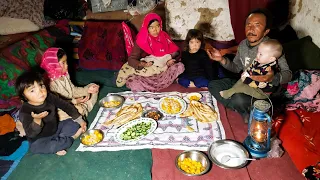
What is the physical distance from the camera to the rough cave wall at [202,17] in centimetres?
463

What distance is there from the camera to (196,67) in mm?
3422

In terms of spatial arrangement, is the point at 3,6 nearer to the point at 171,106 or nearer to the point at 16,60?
the point at 16,60

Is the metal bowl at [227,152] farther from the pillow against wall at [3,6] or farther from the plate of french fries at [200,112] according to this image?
the pillow against wall at [3,6]

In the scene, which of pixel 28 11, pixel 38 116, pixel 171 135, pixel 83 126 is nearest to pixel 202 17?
pixel 171 135

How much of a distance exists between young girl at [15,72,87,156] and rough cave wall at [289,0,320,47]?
135 inches

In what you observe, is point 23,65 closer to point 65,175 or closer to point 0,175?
point 0,175

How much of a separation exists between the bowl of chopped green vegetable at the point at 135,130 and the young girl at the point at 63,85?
730 millimetres

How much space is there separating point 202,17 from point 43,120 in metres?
3.54

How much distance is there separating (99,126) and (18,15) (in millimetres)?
3337

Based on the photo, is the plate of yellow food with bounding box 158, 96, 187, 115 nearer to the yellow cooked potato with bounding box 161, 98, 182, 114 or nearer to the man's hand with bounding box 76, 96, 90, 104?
the yellow cooked potato with bounding box 161, 98, 182, 114

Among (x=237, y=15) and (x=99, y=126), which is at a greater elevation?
(x=237, y=15)

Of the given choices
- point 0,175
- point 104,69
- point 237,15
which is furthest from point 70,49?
point 237,15

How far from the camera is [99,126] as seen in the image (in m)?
2.73

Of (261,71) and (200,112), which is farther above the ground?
(261,71)
